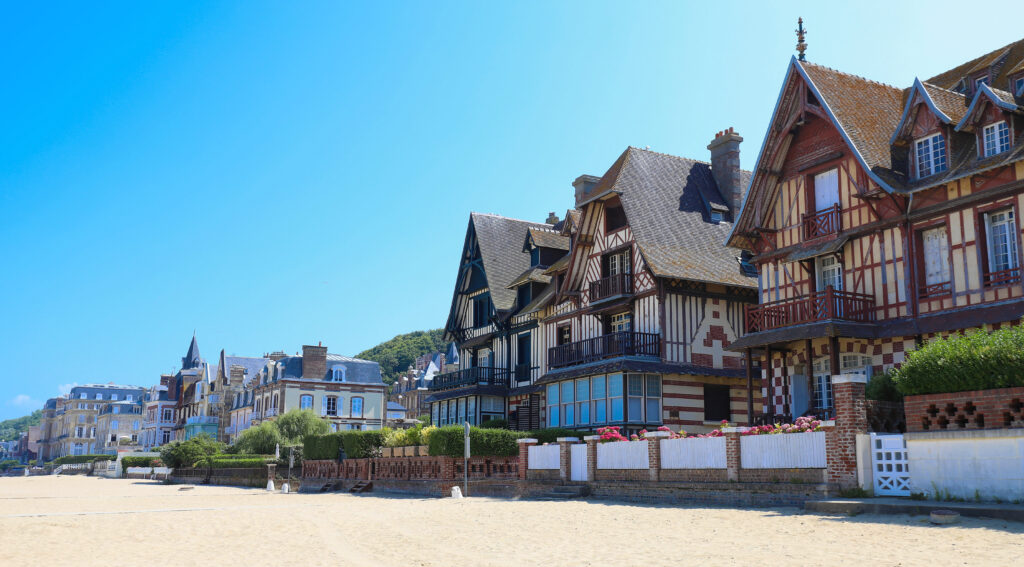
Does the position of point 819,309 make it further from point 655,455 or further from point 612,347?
point 612,347

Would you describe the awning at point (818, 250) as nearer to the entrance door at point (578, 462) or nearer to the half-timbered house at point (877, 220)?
the half-timbered house at point (877, 220)

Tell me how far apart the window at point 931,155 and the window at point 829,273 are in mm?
3050

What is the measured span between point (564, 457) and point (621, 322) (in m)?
8.66

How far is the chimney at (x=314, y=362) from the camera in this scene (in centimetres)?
6488

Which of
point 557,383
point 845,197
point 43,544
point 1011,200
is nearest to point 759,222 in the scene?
point 845,197

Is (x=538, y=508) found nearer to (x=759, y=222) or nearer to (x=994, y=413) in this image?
(x=994, y=413)

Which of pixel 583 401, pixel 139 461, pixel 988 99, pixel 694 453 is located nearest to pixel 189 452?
pixel 139 461

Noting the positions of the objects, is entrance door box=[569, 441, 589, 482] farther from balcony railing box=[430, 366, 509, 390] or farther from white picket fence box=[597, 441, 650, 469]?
balcony railing box=[430, 366, 509, 390]

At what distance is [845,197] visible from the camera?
72.3 feet

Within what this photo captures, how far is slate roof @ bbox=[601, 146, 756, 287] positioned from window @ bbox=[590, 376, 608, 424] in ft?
14.4

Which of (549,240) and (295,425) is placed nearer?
(549,240)

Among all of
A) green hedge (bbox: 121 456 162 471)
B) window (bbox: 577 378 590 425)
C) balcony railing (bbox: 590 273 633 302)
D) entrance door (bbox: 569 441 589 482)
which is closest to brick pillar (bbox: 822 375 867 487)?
entrance door (bbox: 569 441 589 482)

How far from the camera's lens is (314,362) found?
214 ft

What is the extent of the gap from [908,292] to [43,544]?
1799 centimetres
